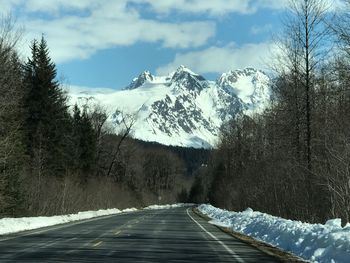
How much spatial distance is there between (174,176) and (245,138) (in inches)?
4052

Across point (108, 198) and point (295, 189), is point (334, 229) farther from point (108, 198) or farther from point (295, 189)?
point (108, 198)

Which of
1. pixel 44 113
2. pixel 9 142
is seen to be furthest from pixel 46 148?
pixel 9 142

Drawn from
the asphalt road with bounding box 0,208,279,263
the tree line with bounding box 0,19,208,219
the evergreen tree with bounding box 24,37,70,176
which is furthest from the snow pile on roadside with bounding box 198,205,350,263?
the evergreen tree with bounding box 24,37,70,176

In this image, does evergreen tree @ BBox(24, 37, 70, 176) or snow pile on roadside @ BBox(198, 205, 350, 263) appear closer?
snow pile on roadside @ BBox(198, 205, 350, 263)

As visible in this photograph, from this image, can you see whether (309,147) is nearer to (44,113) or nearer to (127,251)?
(127,251)

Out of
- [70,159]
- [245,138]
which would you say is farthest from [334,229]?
[245,138]

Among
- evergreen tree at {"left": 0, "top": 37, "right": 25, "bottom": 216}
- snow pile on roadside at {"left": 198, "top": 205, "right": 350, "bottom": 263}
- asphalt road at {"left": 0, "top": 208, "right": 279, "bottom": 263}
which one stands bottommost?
asphalt road at {"left": 0, "top": 208, "right": 279, "bottom": 263}

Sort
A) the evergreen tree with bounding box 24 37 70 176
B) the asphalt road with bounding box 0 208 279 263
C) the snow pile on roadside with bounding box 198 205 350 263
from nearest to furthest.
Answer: the snow pile on roadside with bounding box 198 205 350 263, the asphalt road with bounding box 0 208 279 263, the evergreen tree with bounding box 24 37 70 176

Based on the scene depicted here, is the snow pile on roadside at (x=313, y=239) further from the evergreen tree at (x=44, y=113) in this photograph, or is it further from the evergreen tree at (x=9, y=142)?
the evergreen tree at (x=44, y=113)

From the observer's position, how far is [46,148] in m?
53.6

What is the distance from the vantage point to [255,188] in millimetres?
46125

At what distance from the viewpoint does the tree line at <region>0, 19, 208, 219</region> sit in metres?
35.0

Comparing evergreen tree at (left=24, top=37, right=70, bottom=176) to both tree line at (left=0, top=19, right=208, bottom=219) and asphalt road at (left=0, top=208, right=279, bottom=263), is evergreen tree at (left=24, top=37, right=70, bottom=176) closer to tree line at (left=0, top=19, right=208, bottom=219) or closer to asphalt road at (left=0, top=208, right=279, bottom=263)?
tree line at (left=0, top=19, right=208, bottom=219)

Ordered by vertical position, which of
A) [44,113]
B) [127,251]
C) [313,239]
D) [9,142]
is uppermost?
[44,113]
